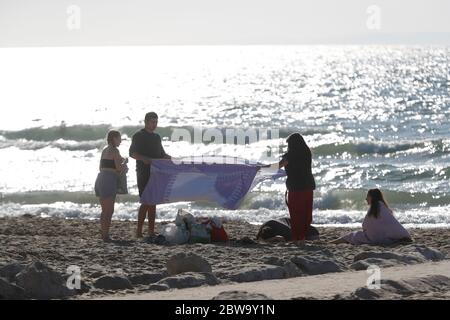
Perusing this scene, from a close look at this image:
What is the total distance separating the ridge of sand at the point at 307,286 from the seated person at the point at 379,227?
2.36 meters

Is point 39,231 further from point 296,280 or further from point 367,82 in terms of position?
point 367,82

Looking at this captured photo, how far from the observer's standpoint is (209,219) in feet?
44.3

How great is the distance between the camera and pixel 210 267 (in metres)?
10.4

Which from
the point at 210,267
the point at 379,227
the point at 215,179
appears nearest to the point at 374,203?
the point at 379,227

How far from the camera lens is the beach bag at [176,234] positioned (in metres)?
12.9

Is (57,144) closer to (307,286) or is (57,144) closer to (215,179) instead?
(215,179)

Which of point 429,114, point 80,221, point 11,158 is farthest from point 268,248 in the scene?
point 429,114

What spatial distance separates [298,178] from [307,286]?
3.51 metres

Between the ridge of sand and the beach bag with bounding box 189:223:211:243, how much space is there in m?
3.03

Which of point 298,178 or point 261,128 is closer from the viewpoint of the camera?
point 298,178

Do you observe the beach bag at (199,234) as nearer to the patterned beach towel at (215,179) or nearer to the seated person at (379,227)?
the patterned beach towel at (215,179)

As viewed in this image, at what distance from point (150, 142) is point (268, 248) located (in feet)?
6.66

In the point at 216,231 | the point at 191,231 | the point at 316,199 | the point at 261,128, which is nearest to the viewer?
the point at 191,231

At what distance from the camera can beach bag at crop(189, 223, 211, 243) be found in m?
13.1
